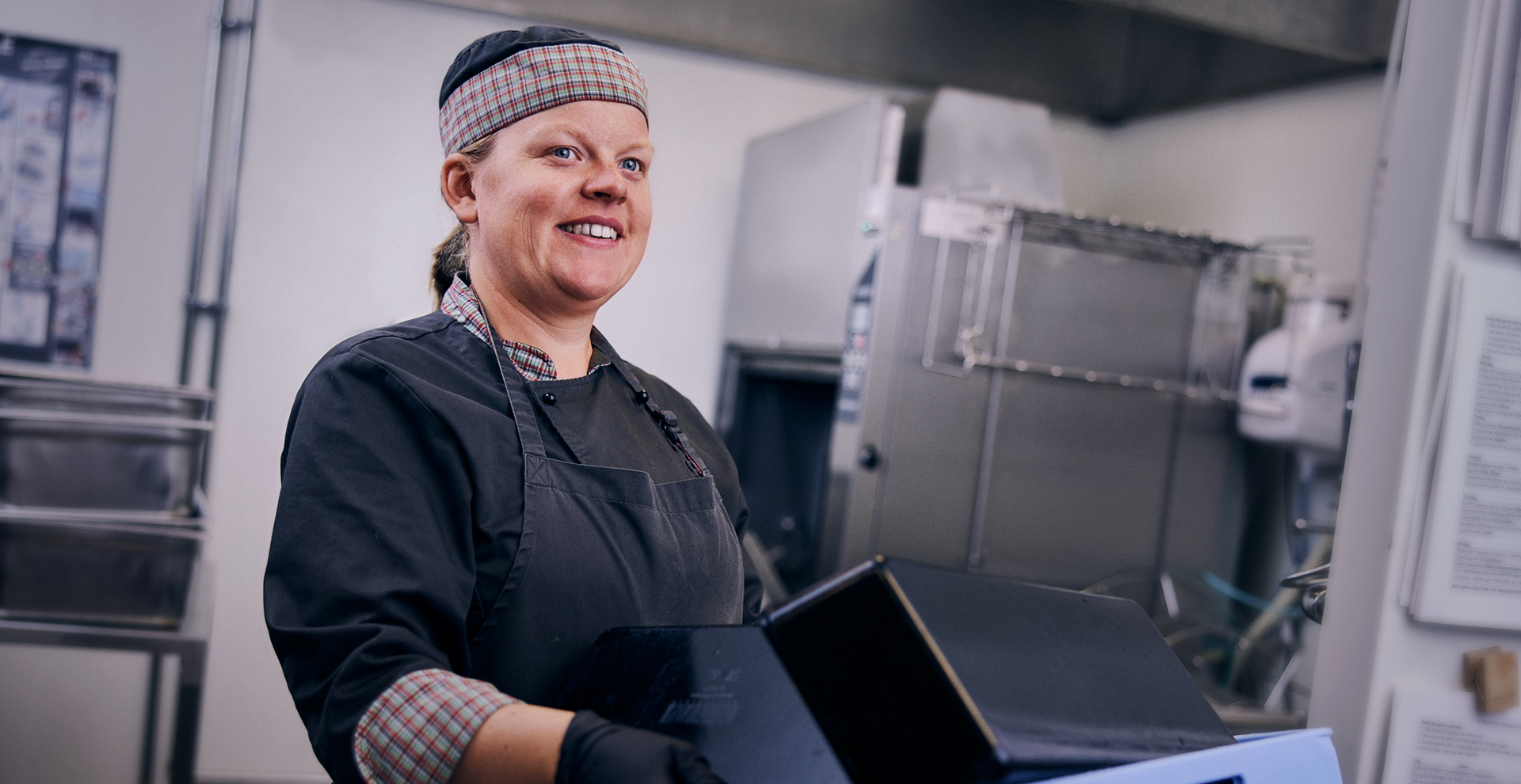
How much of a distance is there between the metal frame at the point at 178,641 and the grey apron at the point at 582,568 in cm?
113

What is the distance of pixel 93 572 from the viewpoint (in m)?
1.81

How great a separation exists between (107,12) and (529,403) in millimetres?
2483

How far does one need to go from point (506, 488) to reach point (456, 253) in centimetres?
33

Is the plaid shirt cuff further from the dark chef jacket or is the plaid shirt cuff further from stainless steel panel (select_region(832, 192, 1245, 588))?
stainless steel panel (select_region(832, 192, 1245, 588))

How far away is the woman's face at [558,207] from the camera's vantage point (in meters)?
0.99

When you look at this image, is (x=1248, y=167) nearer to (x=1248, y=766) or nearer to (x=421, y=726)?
(x=1248, y=766)

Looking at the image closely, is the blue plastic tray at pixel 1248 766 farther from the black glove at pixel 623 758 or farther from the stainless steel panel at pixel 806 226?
the stainless steel panel at pixel 806 226

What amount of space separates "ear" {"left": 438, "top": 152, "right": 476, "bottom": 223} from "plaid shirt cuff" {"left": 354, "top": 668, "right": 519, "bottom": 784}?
1.56ft

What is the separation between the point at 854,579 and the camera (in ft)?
1.93

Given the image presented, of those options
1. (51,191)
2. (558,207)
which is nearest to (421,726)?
(558,207)

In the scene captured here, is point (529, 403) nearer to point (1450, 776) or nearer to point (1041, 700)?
point (1041, 700)

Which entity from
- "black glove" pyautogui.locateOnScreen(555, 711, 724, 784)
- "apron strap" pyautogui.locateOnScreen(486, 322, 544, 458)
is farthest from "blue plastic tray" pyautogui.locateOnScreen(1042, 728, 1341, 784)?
"apron strap" pyautogui.locateOnScreen(486, 322, 544, 458)

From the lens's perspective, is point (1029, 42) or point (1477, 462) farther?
point (1029, 42)

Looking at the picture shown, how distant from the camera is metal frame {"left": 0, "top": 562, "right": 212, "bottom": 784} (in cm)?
176
